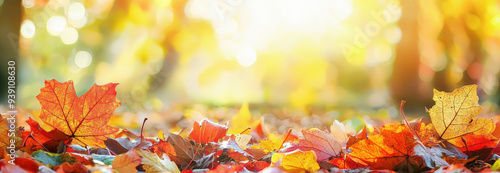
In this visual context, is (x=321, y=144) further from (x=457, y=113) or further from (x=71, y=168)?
(x=71, y=168)

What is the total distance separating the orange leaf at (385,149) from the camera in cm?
64

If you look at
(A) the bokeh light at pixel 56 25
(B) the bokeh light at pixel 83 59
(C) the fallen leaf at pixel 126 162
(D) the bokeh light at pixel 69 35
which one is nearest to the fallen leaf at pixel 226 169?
(C) the fallen leaf at pixel 126 162

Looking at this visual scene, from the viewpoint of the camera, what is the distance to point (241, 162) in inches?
29.8

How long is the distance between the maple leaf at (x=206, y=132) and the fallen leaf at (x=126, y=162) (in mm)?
207

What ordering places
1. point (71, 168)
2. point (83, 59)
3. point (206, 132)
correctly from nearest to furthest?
point (71, 168) < point (206, 132) < point (83, 59)

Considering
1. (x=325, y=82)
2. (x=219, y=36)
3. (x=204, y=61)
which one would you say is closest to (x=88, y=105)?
(x=219, y=36)

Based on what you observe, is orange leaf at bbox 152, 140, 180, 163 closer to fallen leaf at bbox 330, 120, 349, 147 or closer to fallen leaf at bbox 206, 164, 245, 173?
fallen leaf at bbox 206, 164, 245, 173

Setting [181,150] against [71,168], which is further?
[181,150]

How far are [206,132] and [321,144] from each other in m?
0.24

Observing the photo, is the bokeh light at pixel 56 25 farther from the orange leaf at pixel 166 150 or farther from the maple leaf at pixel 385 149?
the maple leaf at pixel 385 149

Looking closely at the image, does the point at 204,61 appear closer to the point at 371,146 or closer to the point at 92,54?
the point at 92,54

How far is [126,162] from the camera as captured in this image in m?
0.61

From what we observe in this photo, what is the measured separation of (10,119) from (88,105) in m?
0.19

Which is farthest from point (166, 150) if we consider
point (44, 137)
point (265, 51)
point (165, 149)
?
point (265, 51)
